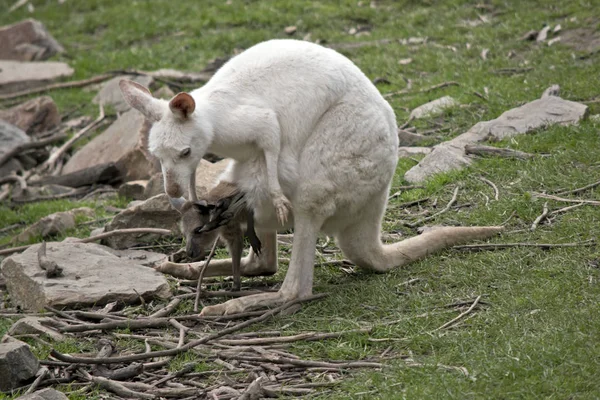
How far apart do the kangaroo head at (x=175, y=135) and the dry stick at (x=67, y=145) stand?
5520 millimetres

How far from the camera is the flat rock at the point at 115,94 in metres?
11.3

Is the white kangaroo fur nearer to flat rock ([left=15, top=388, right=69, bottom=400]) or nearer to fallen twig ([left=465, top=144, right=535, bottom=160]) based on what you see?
flat rock ([left=15, top=388, right=69, bottom=400])

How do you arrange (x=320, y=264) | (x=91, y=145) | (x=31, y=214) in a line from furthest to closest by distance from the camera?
1. (x=91, y=145)
2. (x=31, y=214)
3. (x=320, y=264)

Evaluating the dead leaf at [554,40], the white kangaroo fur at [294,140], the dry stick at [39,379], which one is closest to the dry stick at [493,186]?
the white kangaroo fur at [294,140]

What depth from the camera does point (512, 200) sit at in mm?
6668

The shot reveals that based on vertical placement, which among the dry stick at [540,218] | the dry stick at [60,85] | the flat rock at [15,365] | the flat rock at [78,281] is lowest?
the dry stick at [60,85]

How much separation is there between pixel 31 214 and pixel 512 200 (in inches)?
194

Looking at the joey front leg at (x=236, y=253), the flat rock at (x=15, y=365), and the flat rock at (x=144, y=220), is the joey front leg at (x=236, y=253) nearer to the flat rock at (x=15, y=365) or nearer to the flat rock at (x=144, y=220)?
the flat rock at (x=144, y=220)

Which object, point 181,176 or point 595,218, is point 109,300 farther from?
point 595,218

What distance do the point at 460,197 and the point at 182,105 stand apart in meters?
2.87

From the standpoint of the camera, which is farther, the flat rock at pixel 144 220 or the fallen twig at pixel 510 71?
the fallen twig at pixel 510 71

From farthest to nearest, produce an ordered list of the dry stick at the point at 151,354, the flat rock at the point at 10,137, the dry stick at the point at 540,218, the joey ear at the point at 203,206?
1. the flat rock at the point at 10,137
2. the dry stick at the point at 540,218
3. the joey ear at the point at 203,206
4. the dry stick at the point at 151,354

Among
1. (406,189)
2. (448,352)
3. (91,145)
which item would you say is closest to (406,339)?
(448,352)

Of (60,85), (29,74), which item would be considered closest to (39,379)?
(60,85)
